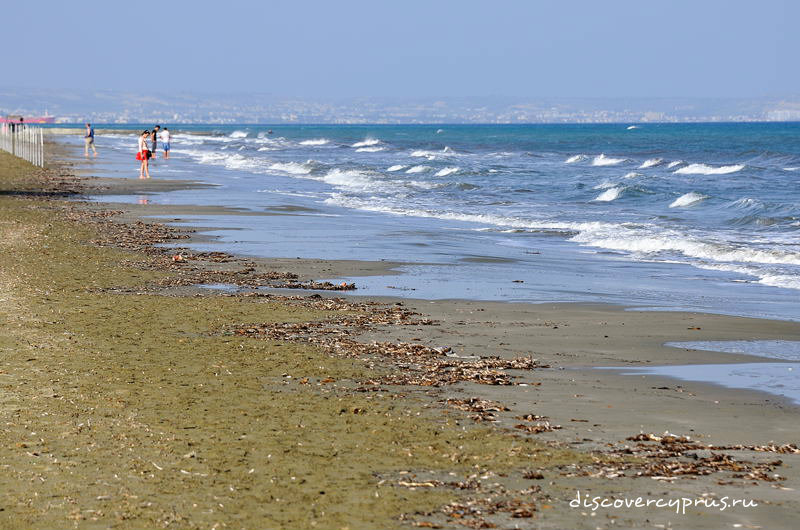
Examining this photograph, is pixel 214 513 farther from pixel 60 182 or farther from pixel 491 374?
pixel 60 182

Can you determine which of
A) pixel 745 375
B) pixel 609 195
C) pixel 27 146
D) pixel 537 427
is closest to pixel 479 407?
pixel 537 427

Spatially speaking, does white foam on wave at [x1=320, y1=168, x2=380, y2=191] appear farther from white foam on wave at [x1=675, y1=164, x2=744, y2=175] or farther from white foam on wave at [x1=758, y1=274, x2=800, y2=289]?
white foam on wave at [x1=758, y1=274, x2=800, y2=289]

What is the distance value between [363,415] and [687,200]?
26647 millimetres

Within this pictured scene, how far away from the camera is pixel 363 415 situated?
25.2ft

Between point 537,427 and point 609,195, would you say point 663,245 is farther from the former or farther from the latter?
point 609,195

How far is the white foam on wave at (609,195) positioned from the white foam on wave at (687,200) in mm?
2049

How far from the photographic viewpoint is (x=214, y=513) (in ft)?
18.3

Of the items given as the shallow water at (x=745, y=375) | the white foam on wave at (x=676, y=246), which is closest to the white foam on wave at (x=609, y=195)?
the white foam on wave at (x=676, y=246)

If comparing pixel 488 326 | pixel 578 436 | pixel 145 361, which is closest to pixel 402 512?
pixel 578 436

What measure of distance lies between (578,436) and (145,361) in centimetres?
382

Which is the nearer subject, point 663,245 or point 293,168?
point 663,245

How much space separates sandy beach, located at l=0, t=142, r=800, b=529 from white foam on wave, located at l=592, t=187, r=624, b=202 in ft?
72.6

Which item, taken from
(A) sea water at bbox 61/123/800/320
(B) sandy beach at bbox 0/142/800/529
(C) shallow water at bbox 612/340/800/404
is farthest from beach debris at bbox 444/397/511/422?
(A) sea water at bbox 61/123/800/320

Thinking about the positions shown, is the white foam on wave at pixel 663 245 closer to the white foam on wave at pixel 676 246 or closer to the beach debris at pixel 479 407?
the white foam on wave at pixel 676 246
